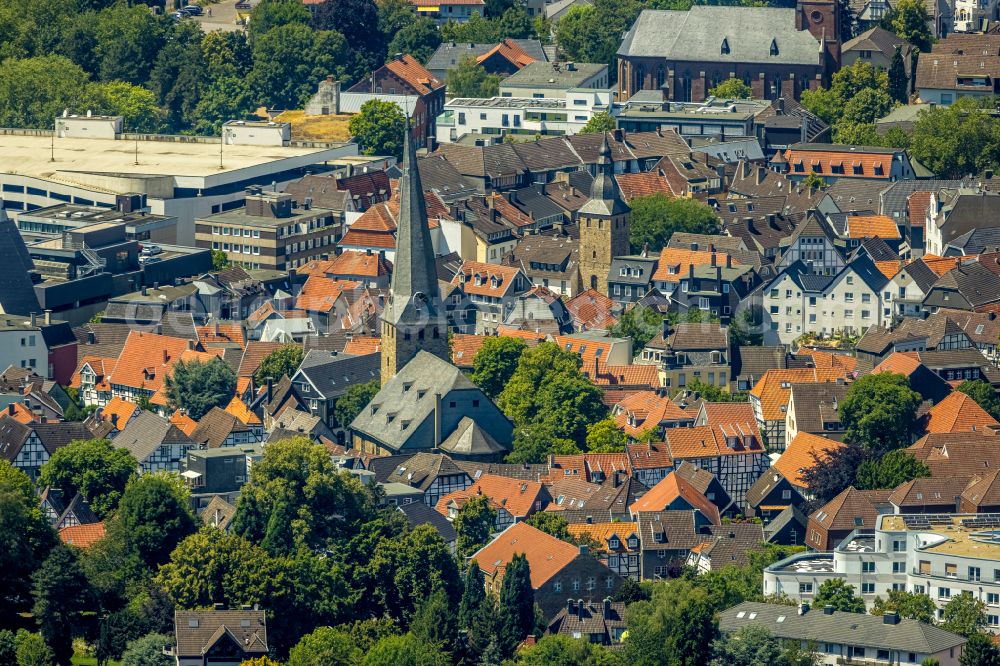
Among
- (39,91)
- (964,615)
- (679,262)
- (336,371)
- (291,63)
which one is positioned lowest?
(964,615)

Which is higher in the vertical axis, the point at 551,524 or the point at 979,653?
the point at 551,524

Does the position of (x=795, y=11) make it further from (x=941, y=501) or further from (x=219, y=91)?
(x=941, y=501)

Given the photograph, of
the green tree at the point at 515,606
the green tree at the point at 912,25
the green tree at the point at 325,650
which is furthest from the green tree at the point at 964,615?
the green tree at the point at 912,25

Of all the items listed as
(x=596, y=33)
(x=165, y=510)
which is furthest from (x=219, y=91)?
(x=165, y=510)

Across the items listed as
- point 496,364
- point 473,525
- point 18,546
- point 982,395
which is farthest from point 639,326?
point 18,546

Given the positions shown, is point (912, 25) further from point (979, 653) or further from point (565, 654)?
point (565, 654)

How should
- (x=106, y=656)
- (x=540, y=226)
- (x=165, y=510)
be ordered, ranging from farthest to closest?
1. (x=540, y=226)
2. (x=165, y=510)
3. (x=106, y=656)

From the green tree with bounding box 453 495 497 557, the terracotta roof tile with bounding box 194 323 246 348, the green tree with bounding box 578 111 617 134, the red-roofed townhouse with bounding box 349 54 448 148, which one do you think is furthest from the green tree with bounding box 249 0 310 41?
the green tree with bounding box 453 495 497 557
